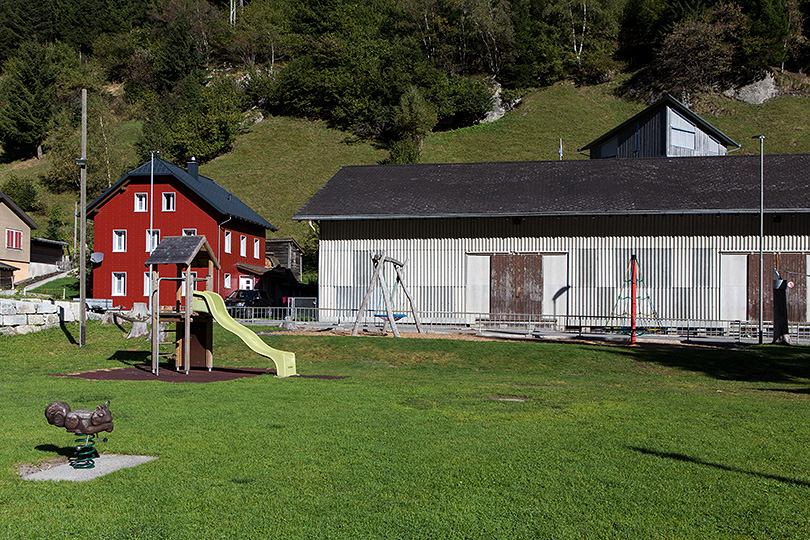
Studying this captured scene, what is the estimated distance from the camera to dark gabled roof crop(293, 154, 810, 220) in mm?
34656

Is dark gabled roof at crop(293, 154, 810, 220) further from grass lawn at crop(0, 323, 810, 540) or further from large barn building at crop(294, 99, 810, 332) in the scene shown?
grass lawn at crop(0, 323, 810, 540)

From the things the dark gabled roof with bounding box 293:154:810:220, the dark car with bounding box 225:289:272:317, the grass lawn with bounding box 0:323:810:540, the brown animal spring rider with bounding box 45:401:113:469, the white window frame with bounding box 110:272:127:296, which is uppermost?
the dark gabled roof with bounding box 293:154:810:220

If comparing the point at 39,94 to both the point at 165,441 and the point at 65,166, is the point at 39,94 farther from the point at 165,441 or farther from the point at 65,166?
the point at 165,441

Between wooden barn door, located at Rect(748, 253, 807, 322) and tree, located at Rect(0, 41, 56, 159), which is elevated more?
tree, located at Rect(0, 41, 56, 159)

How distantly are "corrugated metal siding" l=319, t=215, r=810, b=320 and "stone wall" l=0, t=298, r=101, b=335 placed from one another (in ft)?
40.8

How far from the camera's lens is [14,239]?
6031 centimetres

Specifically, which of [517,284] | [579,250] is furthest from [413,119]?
[579,250]

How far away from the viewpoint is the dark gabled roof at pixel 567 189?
3466cm

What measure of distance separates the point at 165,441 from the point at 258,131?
89.9 metres

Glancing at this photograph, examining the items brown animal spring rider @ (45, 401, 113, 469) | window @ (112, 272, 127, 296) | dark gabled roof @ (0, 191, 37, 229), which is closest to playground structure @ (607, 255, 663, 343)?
brown animal spring rider @ (45, 401, 113, 469)

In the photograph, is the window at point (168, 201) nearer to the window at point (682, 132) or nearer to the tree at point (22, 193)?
the window at point (682, 132)

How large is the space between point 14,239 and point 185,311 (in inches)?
1910

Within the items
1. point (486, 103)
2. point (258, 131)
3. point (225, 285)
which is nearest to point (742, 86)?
point (486, 103)

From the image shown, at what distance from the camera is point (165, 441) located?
9.52 m
